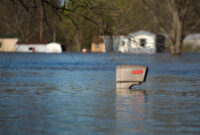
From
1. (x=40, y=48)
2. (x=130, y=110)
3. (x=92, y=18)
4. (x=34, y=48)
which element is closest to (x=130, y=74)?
(x=130, y=110)

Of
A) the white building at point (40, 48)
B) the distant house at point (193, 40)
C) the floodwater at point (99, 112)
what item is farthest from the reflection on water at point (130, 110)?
the distant house at point (193, 40)

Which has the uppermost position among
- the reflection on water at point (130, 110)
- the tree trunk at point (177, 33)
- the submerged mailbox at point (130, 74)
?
the tree trunk at point (177, 33)

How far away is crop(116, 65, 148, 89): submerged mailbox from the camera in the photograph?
22172 mm

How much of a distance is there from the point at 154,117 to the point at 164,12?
122 meters

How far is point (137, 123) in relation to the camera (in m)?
13.3

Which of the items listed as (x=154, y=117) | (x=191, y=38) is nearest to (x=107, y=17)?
(x=154, y=117)

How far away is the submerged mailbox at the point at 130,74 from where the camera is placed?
72.7 feet

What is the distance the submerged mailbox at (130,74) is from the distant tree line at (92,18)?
5.22 ft

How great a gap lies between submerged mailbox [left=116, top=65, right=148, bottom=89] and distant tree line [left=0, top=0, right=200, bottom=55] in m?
1.59

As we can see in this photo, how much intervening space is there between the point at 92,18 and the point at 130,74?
6.93m

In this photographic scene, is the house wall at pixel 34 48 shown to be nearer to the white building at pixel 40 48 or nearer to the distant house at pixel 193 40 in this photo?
the white building at pixel 40 48

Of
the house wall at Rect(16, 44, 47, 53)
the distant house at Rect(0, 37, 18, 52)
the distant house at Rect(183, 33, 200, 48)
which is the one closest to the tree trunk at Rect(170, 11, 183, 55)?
the distant house at Rect(183, 33, 200, 48)

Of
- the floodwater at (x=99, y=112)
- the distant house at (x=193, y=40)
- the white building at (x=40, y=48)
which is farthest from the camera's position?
the distant house at (x=193, y=40)

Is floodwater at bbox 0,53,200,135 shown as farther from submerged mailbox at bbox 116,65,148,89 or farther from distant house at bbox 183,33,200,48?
distant house at bbox 183,33,200,48
